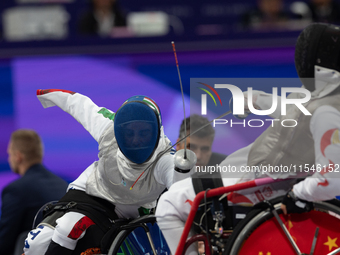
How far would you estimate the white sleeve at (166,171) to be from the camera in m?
1.99

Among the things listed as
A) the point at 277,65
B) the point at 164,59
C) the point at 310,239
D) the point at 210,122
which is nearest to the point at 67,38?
the point at 164,59

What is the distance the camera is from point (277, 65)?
164 inches

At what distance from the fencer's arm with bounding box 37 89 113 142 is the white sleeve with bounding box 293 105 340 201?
98cm

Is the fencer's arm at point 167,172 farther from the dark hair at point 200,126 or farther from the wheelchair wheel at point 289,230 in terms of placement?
the wheelchair wheel at point 289,230

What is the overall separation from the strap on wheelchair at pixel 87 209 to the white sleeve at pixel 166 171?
0.32 m

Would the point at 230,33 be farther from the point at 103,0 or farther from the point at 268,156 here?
the point at 268,156

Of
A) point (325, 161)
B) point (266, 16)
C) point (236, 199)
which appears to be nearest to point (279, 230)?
point (236, 199)

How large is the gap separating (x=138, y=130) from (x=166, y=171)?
0.21 m

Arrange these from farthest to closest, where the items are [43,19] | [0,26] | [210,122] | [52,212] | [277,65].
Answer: [0,26] < [43,19] < [277,65] < [52,212] < [210,122]

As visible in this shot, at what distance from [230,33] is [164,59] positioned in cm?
64

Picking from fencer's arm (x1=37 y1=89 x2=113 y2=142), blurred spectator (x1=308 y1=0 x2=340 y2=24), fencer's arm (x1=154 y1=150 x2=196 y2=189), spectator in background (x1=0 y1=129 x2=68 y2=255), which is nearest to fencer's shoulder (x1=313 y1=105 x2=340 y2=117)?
fencer's arm (x1=154 y1=150 x2=196 y2=189)

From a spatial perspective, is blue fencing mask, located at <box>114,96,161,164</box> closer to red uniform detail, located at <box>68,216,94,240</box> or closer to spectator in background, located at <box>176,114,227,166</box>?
spectator in background, located at <box>176,114,227,166</box>

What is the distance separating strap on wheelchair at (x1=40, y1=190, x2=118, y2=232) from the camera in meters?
2.19

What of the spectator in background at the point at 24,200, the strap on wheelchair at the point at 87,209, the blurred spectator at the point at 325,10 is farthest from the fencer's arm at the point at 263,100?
the blurred spectator at the point at 325,10
